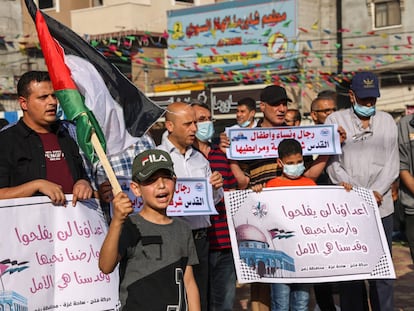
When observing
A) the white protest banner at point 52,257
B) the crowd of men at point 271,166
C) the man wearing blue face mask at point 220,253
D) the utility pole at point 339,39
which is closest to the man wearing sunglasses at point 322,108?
the crowd of men at point 271,166

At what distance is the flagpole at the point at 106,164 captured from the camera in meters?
4.00

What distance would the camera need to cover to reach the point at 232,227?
6.43 meters

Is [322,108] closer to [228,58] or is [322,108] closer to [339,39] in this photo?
[228,58]

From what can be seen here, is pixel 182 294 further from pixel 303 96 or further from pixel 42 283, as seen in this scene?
pixel 303 96

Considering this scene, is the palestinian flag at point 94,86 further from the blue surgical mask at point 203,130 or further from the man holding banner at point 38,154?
the blue surgical mask at point 203,130

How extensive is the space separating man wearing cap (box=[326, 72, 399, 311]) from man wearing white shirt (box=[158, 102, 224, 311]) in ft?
3.88

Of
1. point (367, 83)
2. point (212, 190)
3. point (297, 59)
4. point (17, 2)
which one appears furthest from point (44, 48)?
point (17, 2)

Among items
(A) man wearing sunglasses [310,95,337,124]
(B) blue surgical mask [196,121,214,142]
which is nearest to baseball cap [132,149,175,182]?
(B) blue surgical mask [196,121,214,142]

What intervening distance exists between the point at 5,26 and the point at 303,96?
10351 mm

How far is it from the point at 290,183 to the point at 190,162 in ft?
2.66

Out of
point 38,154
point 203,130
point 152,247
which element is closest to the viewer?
point 152,247

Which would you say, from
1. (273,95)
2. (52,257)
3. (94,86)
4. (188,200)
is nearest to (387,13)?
(273,95)

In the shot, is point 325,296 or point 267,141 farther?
point 325,296

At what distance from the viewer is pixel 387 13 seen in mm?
25641
